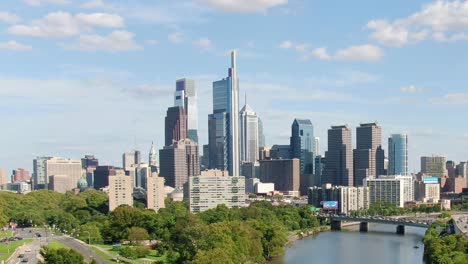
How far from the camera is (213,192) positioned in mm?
98250

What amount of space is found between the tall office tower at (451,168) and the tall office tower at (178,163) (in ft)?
232

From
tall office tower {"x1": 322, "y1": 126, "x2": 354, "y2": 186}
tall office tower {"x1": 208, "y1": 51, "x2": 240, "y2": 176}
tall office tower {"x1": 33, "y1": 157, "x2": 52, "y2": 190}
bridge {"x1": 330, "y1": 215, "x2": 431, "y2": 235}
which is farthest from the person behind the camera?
tall office tower {"x1": 208, "y1": 51, "x2": 240, "y2": 176}

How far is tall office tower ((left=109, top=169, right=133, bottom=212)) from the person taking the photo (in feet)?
275

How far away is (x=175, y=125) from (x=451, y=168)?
253ft

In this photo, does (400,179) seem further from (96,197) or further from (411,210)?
(96,197)

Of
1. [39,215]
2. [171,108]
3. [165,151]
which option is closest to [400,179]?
[165,151]

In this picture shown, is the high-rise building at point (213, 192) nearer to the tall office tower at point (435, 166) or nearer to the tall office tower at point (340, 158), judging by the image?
the tall office tower at point (340, 158)

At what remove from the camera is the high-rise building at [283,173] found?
504ft

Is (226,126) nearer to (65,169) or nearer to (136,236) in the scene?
(65,169)

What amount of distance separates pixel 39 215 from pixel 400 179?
231 ft

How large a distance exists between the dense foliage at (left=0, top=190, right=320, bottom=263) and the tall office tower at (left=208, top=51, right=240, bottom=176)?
98.0 metres

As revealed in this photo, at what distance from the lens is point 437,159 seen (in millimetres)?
177500

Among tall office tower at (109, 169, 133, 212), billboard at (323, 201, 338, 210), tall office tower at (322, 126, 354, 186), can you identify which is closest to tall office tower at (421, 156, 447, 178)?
tall office tower at (322, 126, 354, 186)

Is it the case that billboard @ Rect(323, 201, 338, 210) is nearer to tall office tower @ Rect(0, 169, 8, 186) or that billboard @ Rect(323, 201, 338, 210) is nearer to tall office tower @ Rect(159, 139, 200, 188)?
tall office tower @ Rect(159, 139, 200, 188)
